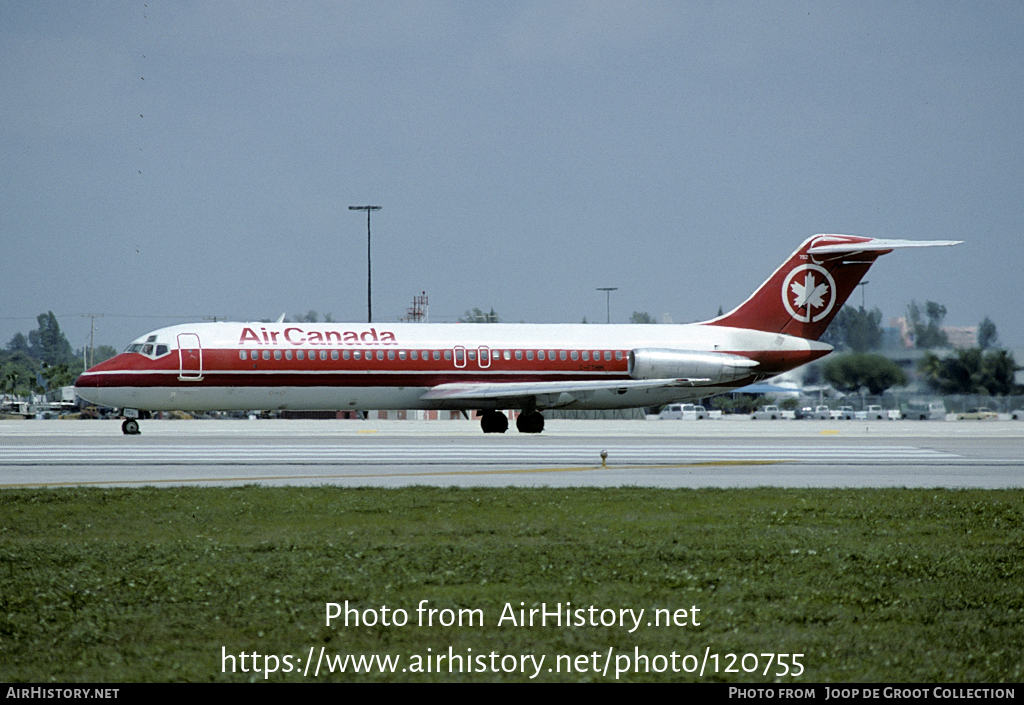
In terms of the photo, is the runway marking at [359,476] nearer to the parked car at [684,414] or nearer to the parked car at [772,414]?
the parked car at [684,414]

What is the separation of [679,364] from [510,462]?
16.0 meters

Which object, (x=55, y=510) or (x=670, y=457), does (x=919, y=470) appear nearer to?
(x=670, y=457)

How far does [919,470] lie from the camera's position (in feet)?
64.0

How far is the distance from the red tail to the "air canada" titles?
39.0ft

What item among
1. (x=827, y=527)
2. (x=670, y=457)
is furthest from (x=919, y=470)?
(x=827, y=527)

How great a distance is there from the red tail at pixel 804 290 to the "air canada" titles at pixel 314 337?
11.9 metres

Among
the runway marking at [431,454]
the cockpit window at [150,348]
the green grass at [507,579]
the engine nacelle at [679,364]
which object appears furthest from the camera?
the engine nacelle at [679,364]

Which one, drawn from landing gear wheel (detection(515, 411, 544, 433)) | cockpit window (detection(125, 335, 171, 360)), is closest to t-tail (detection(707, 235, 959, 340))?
landing gear wheel (detection(515, 411, 544, 433))

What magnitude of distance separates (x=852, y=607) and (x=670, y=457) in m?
14.8

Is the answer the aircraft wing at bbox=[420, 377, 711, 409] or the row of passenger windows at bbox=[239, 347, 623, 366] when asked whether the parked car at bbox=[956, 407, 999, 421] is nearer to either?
the aircraft wing at bbox=[420, 377, 711, 409]

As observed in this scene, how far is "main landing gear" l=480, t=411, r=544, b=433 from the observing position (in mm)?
35719

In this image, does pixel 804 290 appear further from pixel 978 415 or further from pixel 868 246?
pixel 978 415

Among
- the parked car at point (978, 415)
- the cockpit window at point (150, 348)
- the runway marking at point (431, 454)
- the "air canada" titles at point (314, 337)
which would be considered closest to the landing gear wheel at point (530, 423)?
the "air canada" titles at point (314, 337)

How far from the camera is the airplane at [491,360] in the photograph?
33875mm
